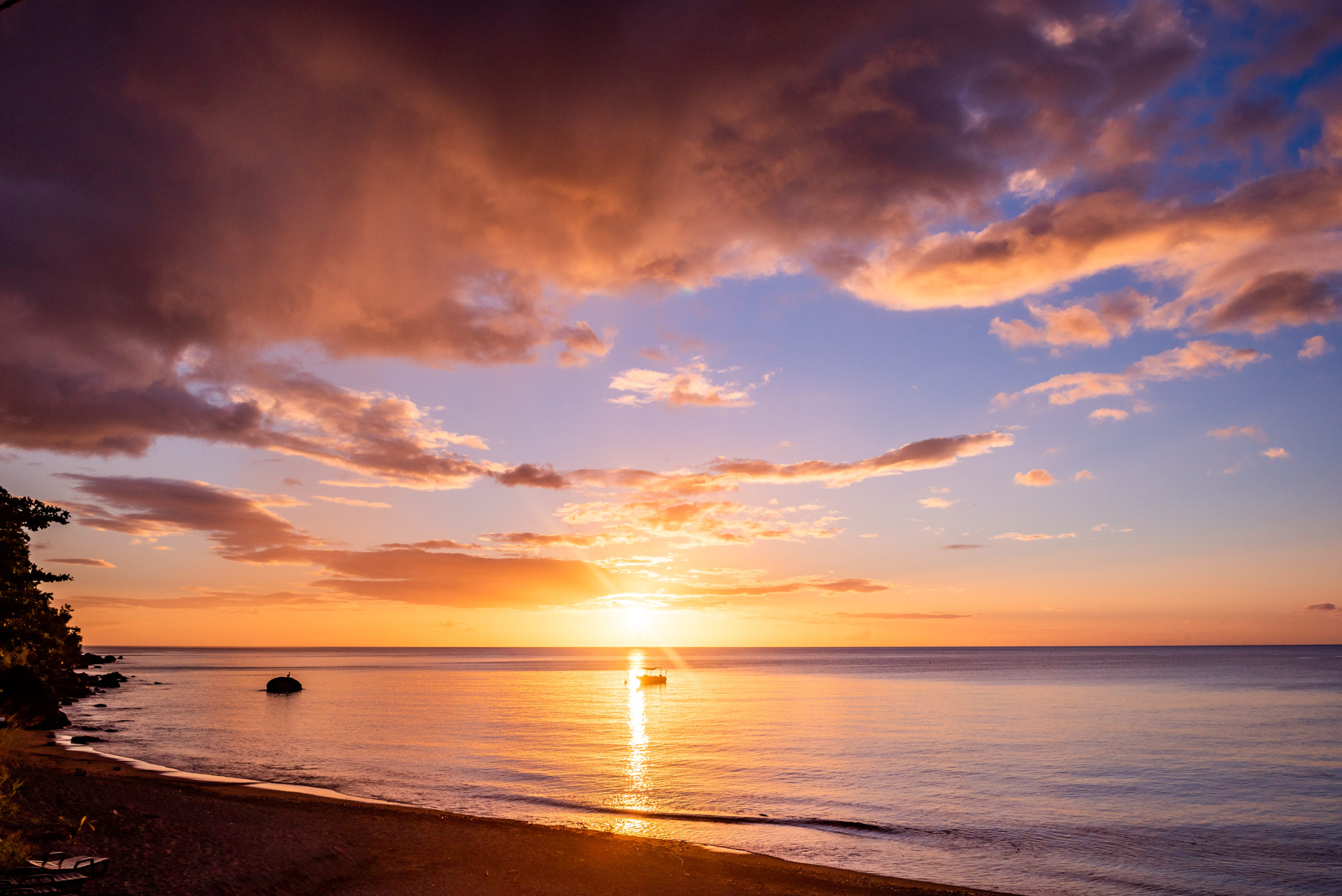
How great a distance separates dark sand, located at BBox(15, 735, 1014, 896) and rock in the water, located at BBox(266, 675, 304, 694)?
85.5m

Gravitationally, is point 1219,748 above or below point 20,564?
below

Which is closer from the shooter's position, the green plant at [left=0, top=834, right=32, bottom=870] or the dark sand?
the green plant at [left=0, top=834, right=32, bottom=870]

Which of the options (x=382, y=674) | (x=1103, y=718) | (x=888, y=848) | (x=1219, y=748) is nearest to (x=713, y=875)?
(x=888, y=848)

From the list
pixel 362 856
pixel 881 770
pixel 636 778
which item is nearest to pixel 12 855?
pixel 362 856

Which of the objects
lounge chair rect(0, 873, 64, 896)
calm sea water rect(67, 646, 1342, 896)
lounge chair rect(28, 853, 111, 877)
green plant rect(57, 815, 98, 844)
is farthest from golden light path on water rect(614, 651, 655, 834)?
lounge chair rect(0, 873, 64, 896)

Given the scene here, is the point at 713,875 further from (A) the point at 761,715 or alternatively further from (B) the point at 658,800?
(A) the point at 761,715

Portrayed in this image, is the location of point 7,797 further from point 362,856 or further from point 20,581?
point 20,581

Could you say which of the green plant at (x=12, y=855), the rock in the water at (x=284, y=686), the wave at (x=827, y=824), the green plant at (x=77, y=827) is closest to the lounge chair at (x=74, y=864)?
the green plant at (x=12, y=855)

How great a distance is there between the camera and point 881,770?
42031 mm

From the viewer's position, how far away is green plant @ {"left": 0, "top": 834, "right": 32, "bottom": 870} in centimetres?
1259

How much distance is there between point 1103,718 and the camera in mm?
70312

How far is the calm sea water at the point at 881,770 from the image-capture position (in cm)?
2562

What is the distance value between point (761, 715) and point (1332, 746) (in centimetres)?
4398

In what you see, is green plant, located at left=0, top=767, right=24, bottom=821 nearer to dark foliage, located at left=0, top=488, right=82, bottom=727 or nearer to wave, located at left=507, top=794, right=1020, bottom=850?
dark foliage, located at left=0, top=488, right=82, bottom=727
